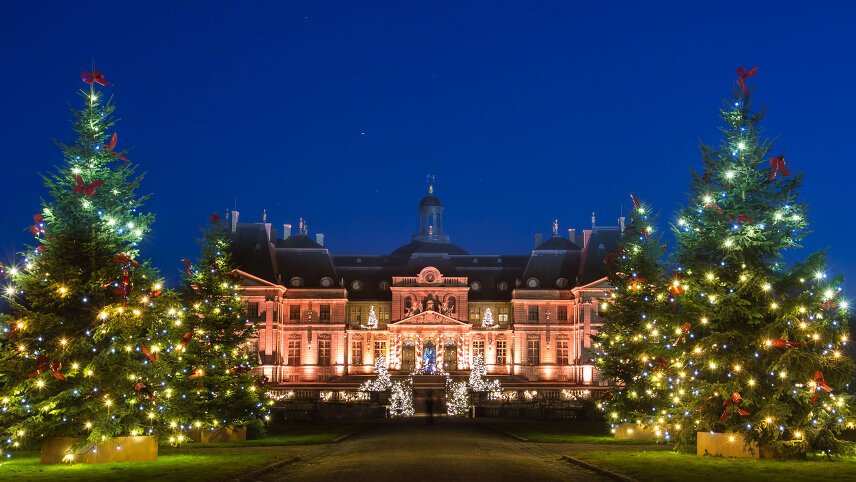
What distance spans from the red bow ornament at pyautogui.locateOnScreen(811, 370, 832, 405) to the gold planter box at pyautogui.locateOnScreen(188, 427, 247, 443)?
673 inches

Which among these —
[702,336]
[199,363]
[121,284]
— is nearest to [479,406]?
[199,363]

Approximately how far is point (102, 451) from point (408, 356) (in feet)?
165

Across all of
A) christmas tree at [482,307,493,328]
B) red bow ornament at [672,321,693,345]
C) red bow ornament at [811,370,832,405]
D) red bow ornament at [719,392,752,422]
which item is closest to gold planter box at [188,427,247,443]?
red bow ornament at [672,321,693,345]

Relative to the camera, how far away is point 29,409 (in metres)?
20.9

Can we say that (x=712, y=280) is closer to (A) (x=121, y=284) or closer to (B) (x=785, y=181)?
(B) (x=785, y=181)

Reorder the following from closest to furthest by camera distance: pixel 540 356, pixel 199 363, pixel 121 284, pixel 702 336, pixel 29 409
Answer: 1. pixel 29 409
2. pixel 121 284
3. pixel 702 336
4. pixel 199 363
5. pixel 540 356

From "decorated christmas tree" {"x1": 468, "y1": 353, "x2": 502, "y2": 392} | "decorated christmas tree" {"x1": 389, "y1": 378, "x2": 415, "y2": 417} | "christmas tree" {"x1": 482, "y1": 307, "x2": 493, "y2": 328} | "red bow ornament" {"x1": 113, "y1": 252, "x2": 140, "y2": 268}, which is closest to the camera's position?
"red bow ornament" {"x1": 113, "y1": 252, "x2": 140, "y2": 268}

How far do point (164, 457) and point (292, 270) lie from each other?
161 ft

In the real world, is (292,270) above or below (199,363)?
above

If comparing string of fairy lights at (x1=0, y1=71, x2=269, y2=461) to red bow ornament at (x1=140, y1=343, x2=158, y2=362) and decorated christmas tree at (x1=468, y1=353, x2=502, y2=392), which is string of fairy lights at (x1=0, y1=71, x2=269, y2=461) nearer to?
red bow ornament at (x1=140, y1=343, x2=158, y2=362)

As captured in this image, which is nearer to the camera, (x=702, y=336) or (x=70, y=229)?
(x=70, y=229)

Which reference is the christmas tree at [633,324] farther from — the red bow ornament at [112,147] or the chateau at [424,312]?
the chateau at [424,312]

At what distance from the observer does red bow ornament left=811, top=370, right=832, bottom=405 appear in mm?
21641

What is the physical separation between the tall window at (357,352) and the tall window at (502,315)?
10539mm
